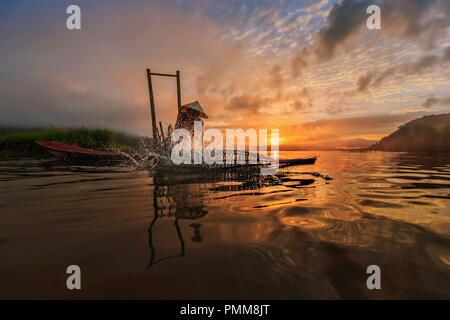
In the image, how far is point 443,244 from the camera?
1914 mm

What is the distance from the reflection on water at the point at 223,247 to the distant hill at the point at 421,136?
318 ft

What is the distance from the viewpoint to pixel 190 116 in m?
8.95

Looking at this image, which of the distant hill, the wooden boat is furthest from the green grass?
the distant hill

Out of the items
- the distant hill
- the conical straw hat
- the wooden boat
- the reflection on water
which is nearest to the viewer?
the reflection on water

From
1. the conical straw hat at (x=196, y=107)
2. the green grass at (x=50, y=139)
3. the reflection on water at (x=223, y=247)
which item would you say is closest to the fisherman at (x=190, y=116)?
the conical straw hat at (x=196, y=107)

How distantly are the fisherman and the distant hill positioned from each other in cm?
9445

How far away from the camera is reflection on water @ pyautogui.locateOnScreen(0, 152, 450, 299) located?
51.3 inches

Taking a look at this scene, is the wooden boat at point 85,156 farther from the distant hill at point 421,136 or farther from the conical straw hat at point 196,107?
the distant hill at point 421,136

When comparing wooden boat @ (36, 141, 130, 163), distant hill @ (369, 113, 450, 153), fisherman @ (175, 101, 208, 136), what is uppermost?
distant hill @ (369, 113, 450, 153)

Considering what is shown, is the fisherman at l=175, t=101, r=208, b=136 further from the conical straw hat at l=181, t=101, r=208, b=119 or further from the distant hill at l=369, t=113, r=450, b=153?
the distant hill at l=369, t=113, r=450, b=153

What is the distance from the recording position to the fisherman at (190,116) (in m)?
8.77

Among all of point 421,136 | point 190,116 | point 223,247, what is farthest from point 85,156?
point 421,136
